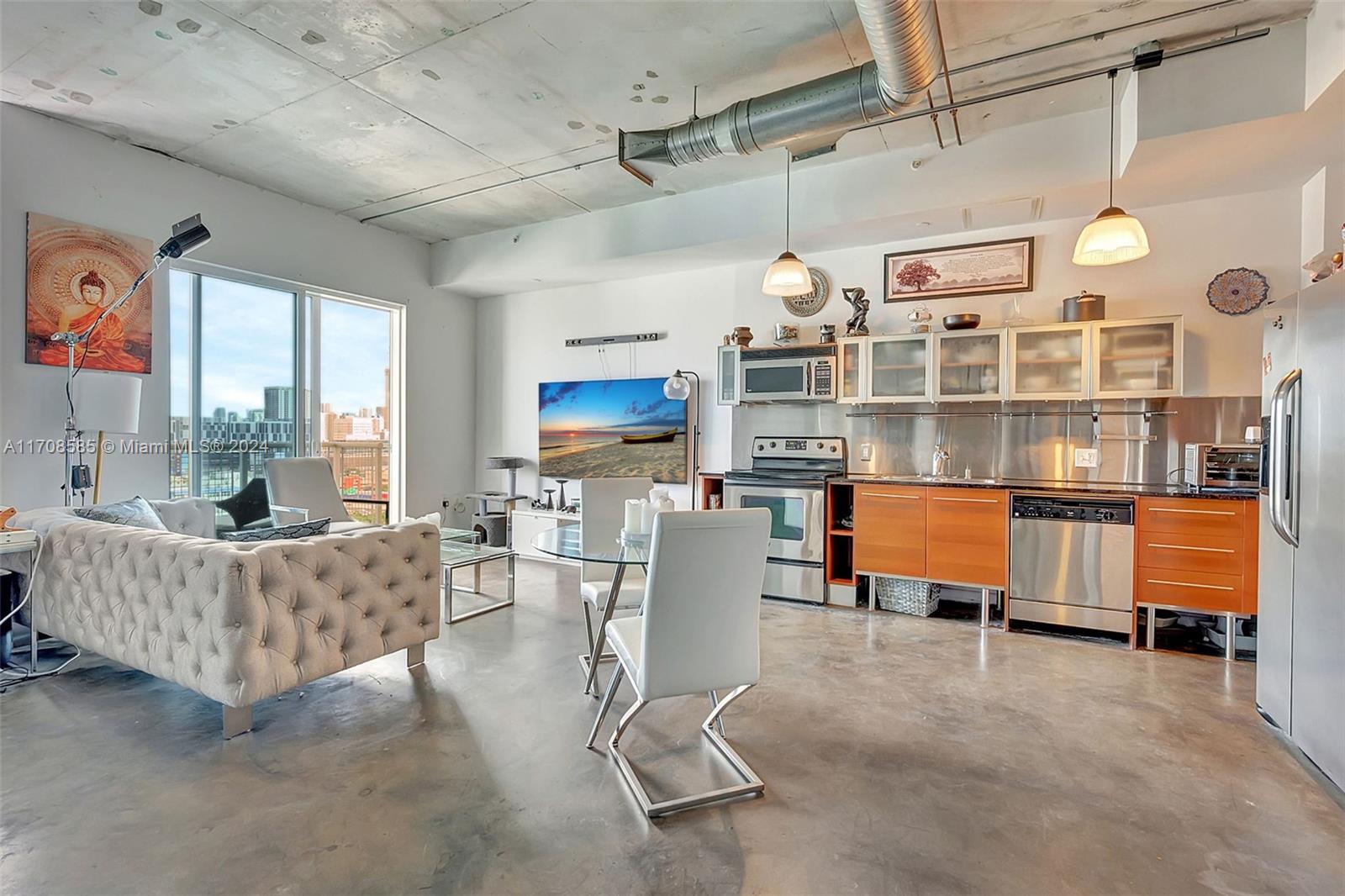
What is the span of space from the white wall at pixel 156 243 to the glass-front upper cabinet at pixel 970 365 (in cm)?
490

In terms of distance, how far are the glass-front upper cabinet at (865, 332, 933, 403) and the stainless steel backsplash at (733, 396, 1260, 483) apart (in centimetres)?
32

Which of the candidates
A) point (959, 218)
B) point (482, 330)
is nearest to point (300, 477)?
point (482, 330)

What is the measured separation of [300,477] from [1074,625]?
5.46m

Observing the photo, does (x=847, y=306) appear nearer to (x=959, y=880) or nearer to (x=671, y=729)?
(x=671, y=729)

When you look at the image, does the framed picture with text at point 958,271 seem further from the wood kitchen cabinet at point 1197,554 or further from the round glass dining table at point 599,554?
the round glass dining table at point 599,554

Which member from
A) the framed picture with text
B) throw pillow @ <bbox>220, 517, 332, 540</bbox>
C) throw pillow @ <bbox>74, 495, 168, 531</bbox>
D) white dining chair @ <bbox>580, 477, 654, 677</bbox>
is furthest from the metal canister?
throw pillow @ <bbox>74, 495, 168, 531</bbox>

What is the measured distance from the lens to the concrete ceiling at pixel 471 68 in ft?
9.49

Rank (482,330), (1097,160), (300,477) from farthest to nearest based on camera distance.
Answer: (482,330) → (300,477) → (1097,160)

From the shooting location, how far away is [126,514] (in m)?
3.50

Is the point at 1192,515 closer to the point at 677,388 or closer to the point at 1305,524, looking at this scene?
the point at 1305,524

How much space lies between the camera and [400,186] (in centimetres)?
500

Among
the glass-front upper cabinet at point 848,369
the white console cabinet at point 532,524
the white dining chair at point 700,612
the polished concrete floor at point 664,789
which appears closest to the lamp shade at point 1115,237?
the glass-front upper cabinet at point 848,369

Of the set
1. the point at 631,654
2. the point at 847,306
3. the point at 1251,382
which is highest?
the point at 847,306

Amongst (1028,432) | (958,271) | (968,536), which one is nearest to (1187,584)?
(968,536)
